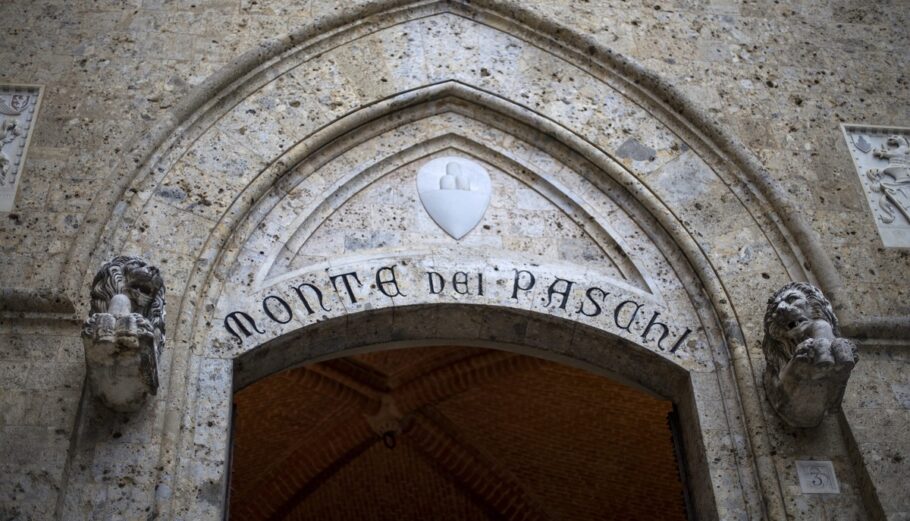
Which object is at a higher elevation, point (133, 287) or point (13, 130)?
point (13, 130)

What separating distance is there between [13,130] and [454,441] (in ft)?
19.0

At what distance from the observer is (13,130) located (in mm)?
7453

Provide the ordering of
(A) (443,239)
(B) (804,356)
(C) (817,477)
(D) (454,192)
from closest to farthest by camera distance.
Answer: (B) (804,356) → (C) (817,477) → (A) (443,239) → (D) (454,192)

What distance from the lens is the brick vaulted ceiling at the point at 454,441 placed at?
11.8m

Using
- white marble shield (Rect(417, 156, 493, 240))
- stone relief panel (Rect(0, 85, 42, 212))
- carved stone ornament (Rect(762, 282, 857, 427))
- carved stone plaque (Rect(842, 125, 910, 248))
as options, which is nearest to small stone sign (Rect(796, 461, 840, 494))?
carved stone ornament (Rect(762, 282, 857, 427))

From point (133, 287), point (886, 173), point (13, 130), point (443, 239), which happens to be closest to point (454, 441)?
point (443, 239)

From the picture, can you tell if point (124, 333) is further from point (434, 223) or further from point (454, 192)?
point (454, 192)

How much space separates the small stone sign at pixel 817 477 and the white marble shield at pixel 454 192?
224cm

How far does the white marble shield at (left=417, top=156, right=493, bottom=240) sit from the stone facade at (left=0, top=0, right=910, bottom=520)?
7 cm

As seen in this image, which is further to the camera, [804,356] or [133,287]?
[804,356]

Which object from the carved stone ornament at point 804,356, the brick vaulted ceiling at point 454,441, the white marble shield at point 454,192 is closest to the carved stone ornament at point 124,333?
the white marble shield at point 454,192

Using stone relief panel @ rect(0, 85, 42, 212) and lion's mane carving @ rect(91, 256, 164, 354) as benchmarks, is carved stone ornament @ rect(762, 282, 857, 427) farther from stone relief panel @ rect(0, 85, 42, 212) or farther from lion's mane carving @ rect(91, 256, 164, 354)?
stone relief panel @ rect(0, 85, 42, 212)

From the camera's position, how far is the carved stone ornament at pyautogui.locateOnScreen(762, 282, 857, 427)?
6332 mm

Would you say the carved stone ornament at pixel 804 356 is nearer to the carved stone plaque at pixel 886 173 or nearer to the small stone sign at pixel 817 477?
the small stone sign at pixel 817 477
